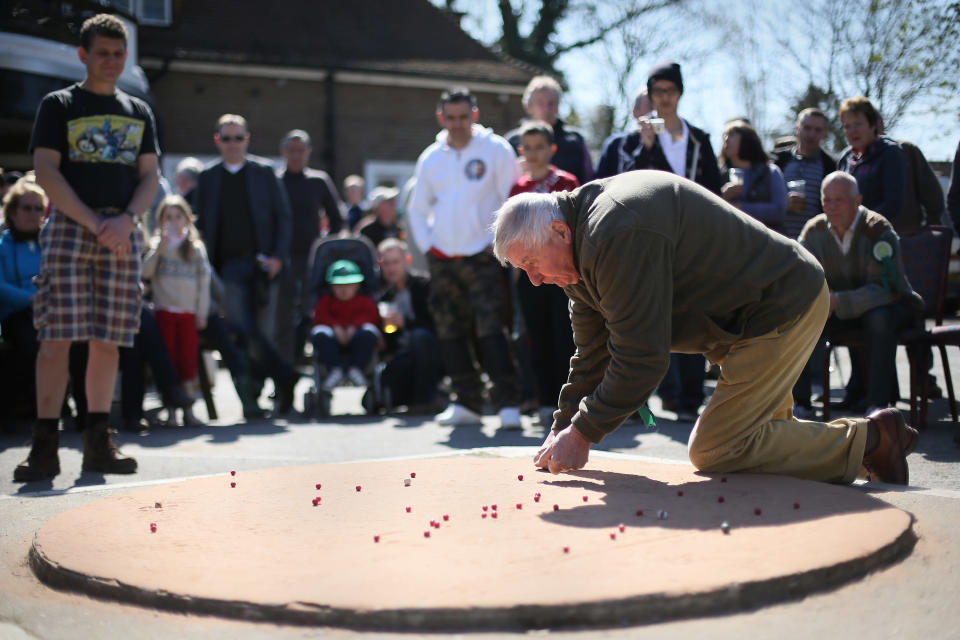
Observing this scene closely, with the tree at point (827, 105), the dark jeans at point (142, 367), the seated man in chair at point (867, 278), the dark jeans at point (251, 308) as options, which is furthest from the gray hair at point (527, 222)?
the tree at point (827, 105)

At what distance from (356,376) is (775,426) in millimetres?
5129

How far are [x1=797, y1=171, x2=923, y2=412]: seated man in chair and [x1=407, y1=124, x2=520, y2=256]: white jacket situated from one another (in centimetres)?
234

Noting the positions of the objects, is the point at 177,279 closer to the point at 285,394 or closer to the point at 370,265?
the point at 285,394

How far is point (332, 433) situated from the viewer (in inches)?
316

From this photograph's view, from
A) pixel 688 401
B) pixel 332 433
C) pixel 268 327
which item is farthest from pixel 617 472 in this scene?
pixel 268 327

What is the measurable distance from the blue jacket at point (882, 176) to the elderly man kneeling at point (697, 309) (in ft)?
12.2

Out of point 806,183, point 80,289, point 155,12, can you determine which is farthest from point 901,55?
point 155,12

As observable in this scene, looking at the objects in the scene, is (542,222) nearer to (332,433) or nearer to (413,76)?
(332,433)

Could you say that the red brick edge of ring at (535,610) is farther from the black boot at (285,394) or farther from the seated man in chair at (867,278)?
the black boot at (285,394)

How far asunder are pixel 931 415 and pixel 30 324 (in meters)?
6.63

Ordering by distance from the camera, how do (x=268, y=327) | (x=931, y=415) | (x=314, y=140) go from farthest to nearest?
(x=314, y=140) → (x=268, y=327) → (x=931, y=415)

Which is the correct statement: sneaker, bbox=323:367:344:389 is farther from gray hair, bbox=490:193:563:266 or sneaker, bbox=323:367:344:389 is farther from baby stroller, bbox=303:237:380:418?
gray hair, bbox=490:193:563:266

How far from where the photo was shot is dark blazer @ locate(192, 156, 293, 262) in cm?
962

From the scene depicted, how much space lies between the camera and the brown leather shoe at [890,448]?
4.61 meters
